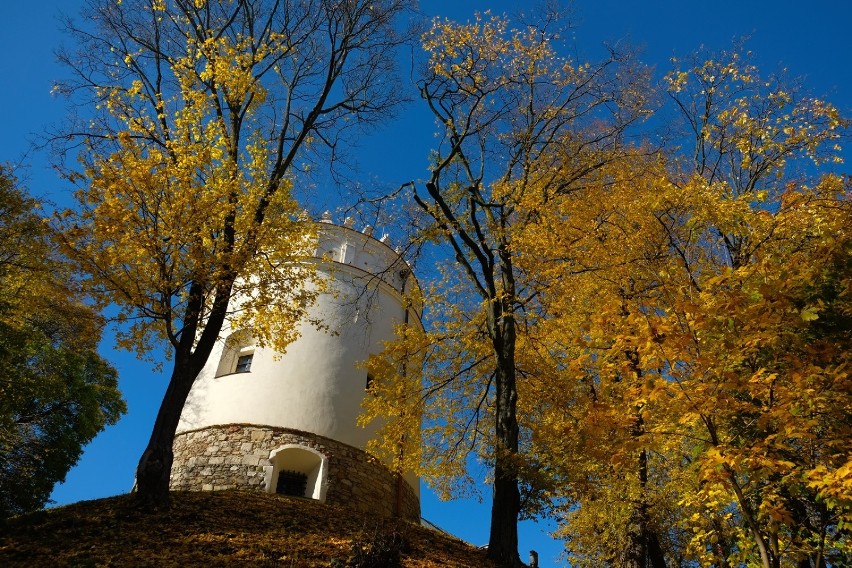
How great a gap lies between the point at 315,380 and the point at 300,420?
1.10 m

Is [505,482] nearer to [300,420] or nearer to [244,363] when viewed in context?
[300,420]

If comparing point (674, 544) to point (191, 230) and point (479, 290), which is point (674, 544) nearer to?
point (479, 290)

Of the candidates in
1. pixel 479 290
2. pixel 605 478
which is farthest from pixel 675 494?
pixel 479 290

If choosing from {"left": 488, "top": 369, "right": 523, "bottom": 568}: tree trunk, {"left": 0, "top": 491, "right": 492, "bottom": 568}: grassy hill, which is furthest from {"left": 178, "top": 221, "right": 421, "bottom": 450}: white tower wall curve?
{"left": 488, "top": 369, "right": 523, "bottom": 568}: tree trunk

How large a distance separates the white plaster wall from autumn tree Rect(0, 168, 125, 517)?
10.2 feet

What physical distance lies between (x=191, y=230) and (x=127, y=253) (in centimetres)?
107

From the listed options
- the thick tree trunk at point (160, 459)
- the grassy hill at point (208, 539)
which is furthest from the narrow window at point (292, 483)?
the thick tree trunk at point (160, 459)

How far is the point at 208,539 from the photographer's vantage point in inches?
349

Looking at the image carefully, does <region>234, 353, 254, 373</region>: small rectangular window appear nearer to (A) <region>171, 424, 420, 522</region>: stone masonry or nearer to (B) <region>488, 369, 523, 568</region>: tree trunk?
(A) <region>171, 424, 420, 522</region>: stone masonry

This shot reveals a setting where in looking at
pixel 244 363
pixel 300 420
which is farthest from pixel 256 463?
pixel 244 363

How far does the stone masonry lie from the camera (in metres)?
14.0

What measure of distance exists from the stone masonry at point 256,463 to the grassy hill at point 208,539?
9.10ft

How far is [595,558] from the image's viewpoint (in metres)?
13.9

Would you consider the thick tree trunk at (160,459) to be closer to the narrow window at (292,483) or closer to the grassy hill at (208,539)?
the grassy hill at (208,539)
